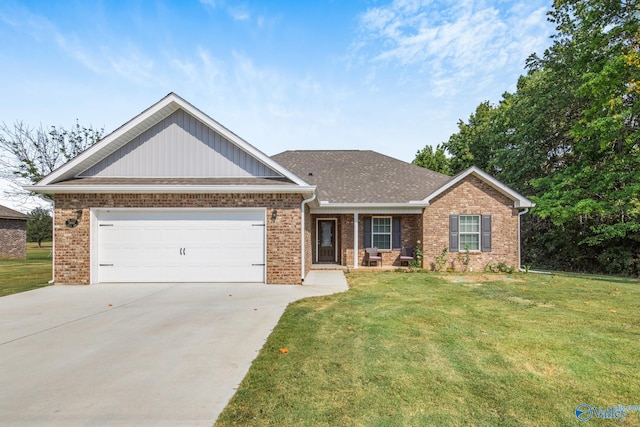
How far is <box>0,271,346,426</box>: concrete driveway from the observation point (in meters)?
2.90

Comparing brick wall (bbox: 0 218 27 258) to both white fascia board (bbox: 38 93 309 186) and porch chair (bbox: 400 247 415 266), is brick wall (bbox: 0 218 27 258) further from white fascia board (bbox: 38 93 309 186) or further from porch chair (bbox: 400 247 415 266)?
porch chair (bbox: 400 247 415 266)

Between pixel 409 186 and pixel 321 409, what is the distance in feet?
40.2

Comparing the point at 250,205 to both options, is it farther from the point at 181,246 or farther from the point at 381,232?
the point at 381,232

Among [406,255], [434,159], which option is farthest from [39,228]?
[434,159]

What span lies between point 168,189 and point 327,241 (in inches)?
305

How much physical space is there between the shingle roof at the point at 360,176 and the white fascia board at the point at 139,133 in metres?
4.33

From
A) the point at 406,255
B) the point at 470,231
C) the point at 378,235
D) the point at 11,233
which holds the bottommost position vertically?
the point at 406,255

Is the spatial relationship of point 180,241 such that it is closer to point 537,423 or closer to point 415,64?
point 537,423

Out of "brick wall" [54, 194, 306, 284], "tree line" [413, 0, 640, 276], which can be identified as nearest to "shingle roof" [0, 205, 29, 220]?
"brick wall" [54, 194, 306, 284]

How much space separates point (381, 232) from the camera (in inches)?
536

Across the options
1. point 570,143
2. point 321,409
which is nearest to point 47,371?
point 321,409

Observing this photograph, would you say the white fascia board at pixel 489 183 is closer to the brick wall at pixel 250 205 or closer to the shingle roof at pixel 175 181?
the brick wall at pixel 250 205

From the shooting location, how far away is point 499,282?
9922mm
